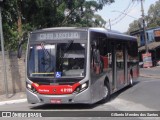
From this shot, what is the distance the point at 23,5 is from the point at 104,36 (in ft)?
49.6

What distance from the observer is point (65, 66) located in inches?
565

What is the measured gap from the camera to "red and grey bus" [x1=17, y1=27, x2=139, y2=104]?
1412 cm

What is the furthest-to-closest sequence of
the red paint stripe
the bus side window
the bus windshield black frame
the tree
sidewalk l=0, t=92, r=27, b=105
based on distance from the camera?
the tree, sidewalk l=0, t=92, r=27, b=105, the bus side window, the bus windshield black frame, the red paint stripe

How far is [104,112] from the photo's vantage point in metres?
13.2

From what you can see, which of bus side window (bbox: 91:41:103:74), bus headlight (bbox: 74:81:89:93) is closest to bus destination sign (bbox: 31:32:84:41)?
bus side window (bbox: 91:41:103:74)

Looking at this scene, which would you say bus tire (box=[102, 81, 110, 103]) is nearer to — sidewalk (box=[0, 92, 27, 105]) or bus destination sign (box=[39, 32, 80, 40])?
bus destination sign (box=[39, 32, 80, 40])

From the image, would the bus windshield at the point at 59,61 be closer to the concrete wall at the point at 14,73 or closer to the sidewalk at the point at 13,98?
the sidewalk at the point at 13,98

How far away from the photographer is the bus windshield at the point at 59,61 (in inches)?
563

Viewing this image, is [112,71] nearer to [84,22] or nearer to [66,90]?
[66,90]

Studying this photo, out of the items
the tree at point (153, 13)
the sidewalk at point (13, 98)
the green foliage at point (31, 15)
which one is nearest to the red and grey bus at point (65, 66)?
the sidewalk at point (13, 98)

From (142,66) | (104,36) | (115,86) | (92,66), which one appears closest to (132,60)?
(115,86)

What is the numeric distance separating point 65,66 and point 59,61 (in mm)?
266

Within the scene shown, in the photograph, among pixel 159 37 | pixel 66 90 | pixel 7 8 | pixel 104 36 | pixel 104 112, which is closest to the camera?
pixel 104 112

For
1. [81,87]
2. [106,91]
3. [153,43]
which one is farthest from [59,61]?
[153,43]
